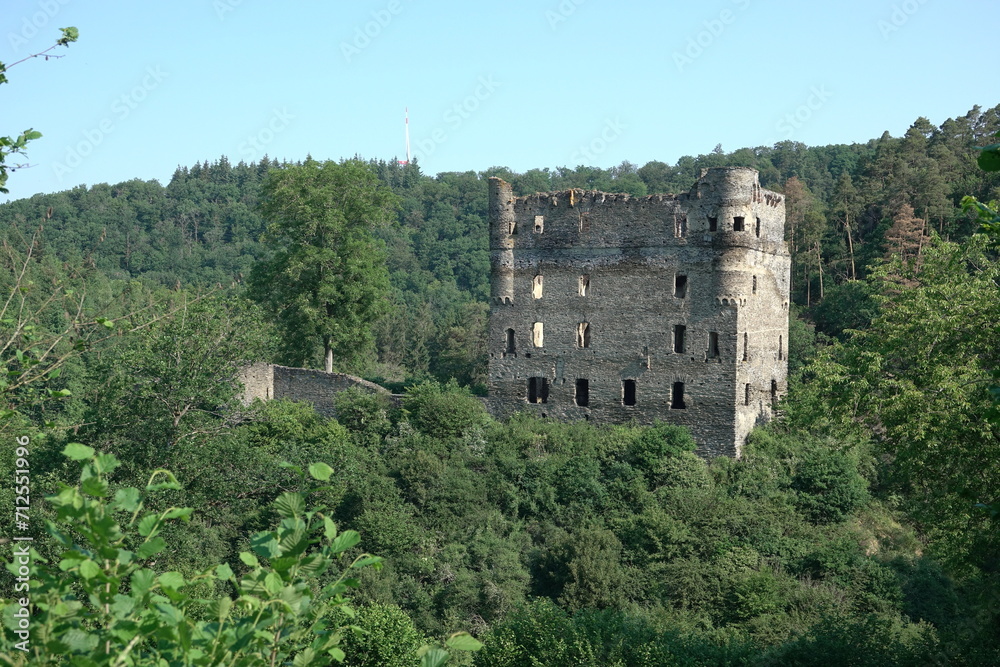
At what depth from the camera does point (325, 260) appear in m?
35.2

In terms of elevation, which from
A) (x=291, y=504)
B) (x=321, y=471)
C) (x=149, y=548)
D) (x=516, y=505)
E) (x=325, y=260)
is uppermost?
(x=325, y=260)

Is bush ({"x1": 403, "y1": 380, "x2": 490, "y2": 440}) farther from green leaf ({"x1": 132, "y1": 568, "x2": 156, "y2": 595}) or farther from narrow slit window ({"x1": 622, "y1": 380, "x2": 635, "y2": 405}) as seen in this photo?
green leaf ({"x1": 132, "y1": 568, "x2": 156, "y2": 595})

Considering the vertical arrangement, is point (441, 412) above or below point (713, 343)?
below

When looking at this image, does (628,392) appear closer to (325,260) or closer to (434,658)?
(325,260)

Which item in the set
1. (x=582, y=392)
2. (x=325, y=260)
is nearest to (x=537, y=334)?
(x=582, y=392)

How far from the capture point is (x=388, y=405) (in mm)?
31562

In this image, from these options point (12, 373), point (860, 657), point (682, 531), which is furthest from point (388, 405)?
point (12, 373)

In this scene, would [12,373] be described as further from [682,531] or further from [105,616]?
[682,531]

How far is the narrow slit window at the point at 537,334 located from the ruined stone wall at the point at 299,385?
17.0ft

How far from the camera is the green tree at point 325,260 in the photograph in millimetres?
35344

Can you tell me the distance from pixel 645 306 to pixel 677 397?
9.35 feet

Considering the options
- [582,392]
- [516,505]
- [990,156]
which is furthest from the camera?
[582,392]

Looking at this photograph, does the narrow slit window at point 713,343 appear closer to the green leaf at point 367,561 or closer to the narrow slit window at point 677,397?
the narrow slit window at point 677,397

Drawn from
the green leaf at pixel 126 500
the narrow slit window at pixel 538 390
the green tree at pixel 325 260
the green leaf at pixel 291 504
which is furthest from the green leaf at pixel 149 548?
the green tree at pixel 325 260
